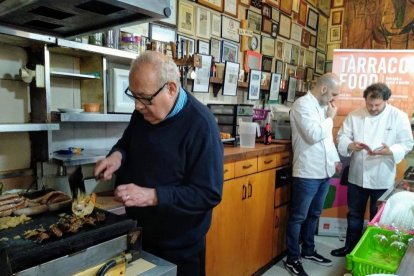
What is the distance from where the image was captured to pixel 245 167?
7.95 ft

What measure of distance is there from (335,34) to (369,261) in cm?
419

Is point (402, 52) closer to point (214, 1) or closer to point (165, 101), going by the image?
point (214, 1)

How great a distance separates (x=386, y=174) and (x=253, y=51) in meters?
1.78

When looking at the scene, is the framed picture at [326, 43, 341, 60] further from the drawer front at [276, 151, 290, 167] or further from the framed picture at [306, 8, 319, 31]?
the drawer front at [276, 151, 290, 167]

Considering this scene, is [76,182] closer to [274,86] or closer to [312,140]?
[312,140]

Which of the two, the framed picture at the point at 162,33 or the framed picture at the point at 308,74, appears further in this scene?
the framed picture at the point at 308,74

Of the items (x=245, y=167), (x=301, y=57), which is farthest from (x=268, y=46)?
(x=245, y=167)

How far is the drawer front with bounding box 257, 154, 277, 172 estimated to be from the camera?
260 cm

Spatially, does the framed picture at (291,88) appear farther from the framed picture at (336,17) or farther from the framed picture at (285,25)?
the framed picture at (336,17)

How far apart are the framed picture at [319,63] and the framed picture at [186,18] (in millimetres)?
2684

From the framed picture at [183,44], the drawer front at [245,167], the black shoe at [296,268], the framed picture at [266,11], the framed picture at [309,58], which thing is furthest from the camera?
the framed picture at [309,58]

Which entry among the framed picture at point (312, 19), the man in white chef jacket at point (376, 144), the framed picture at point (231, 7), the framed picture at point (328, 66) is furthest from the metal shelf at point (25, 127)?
the framed picture at point (328, 66)

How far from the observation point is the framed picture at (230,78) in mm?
3049

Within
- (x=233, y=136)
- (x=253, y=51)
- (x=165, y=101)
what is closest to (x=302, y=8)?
(x=253, y=51)
